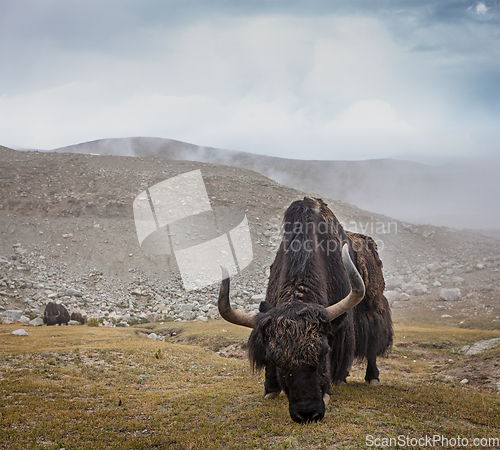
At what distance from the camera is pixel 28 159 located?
51000 mm

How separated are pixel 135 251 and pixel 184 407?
101 ft

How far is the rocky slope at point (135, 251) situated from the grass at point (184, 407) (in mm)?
14964

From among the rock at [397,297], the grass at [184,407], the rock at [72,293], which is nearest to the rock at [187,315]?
the rock at [72,293]

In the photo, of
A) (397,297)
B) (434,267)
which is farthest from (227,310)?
(434,267)

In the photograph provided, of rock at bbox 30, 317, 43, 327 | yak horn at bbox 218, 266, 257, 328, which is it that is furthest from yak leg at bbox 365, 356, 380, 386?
rock at bbox 30, 317, 43, 327

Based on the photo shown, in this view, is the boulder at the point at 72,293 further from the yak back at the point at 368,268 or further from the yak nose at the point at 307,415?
the yak nose at the point at 307,415

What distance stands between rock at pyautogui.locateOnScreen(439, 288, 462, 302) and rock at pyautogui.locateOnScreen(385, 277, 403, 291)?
6.75m

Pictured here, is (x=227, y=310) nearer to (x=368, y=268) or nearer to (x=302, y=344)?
(x=302, y=344)

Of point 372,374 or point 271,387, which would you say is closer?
point 271,387

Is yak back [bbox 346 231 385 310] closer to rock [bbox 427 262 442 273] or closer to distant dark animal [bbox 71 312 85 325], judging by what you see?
distant dark animal [bbox 71 312 85 325]

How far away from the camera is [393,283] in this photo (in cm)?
3878

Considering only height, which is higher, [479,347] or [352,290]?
[352,290]

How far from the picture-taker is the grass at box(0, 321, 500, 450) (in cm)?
495

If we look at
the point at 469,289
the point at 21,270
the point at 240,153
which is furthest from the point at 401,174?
the point at 21,270
